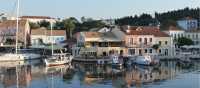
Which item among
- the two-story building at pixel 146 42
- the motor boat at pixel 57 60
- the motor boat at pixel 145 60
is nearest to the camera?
the motor boat at pixel 145 60

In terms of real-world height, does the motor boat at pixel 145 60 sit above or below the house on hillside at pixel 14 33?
below

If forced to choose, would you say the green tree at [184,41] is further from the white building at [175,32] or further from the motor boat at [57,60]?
the motor boat at [57,60]

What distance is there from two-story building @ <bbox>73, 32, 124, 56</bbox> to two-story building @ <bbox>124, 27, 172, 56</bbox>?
144 cm

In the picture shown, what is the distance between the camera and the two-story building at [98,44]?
74.9 m

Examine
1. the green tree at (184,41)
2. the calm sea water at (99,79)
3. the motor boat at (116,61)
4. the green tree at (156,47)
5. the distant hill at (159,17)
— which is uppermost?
the distant hill at (159,17)

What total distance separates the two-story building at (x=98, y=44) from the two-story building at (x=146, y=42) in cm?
144

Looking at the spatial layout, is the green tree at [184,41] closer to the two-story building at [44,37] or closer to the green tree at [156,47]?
the green tree at [156,47]

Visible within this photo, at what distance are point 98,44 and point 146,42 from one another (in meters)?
7.53

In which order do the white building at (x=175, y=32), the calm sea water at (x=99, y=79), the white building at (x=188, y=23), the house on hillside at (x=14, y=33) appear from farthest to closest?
the white building at (x=188, y=23) → the house on hillside at (x=14, y=33) → the white building at (x=175, y=32) → the calm sea water at (x=99, y=79)

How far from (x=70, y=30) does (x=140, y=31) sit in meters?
26.6

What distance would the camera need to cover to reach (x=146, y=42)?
7806 cm

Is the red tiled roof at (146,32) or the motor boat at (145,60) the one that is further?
the red tiled roof at (146,32)

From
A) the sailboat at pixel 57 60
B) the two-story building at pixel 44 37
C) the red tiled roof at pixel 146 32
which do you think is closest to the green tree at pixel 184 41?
the red tiled roof at pixel 146 32

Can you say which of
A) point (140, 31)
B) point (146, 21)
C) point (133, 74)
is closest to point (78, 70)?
point (133, 74)
